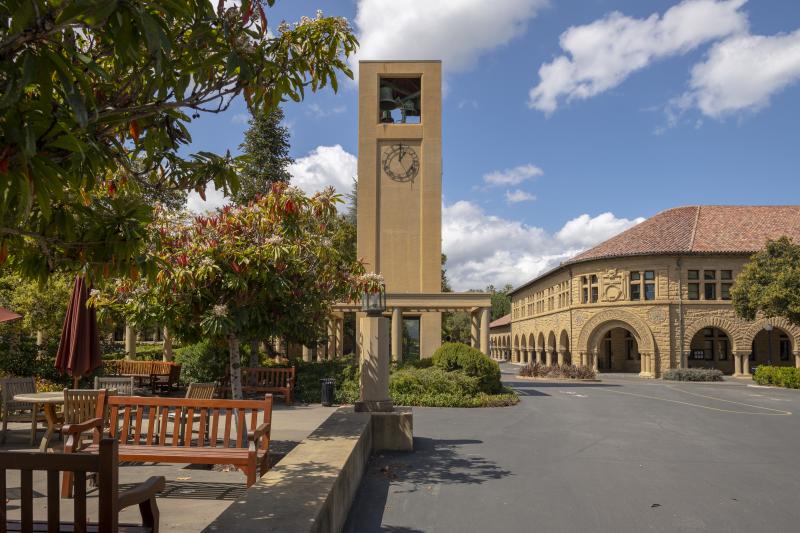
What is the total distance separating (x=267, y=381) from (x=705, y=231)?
32.9 metres

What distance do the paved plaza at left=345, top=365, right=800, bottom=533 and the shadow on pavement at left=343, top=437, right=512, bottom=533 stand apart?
14 mm

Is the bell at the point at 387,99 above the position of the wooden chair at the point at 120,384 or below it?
above

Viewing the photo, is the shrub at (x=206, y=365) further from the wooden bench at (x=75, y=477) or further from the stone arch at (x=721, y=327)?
the stone arch at (x=721, y=327)

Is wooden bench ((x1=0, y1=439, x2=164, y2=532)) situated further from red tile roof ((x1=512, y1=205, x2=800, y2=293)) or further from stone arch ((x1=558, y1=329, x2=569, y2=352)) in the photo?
stone arch ((x1=558, y1=329, x2=569, y2=352))

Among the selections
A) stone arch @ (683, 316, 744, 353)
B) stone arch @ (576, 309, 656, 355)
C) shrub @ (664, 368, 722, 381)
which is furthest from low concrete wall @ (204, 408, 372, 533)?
stone arch @ (683, 316, 744, 353)

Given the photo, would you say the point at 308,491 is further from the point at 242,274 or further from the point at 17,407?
the point at 17,407

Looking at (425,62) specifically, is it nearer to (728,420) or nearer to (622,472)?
(728,420)

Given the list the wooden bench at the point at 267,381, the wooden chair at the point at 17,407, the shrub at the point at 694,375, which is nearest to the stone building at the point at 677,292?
the shrub at the point at 694,375

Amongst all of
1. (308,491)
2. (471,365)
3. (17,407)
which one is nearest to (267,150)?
(471,365)

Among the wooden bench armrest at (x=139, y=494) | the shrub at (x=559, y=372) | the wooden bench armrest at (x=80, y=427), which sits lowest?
the shrub at (x=559, y=372)

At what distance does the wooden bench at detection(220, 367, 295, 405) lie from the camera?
51.9 feet

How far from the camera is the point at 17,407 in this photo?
29.8 ft

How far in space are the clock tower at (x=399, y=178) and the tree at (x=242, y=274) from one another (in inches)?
705

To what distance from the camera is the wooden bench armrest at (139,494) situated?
3.12 metres
